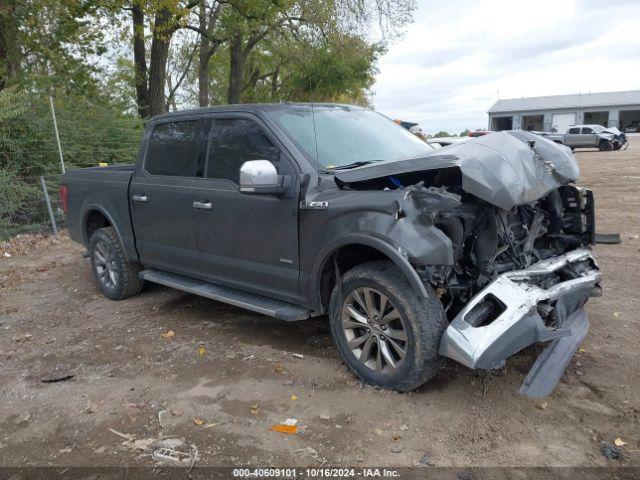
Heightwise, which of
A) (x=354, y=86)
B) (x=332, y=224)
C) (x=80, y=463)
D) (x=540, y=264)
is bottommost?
(x=80, y=463)

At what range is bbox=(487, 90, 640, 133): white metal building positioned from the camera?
5538 cm

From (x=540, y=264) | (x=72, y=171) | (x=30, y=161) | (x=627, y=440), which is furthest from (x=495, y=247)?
(x=30, y=161)

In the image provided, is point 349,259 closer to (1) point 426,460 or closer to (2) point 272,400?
(2) point 272,400

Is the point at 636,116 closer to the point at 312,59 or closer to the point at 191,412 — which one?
the point at 312,59

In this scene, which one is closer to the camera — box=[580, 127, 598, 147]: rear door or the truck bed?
the truck bed

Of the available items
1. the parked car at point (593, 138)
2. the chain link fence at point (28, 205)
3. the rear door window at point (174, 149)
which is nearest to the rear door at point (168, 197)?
the rear door window at point (174, 149)

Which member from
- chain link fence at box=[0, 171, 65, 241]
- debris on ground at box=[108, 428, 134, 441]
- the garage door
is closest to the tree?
chain link fence at box=[0, 171, 65, 241]

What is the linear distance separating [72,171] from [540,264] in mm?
5376

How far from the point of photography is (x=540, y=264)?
12.3ft

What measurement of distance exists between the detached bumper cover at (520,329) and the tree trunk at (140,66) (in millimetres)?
14895

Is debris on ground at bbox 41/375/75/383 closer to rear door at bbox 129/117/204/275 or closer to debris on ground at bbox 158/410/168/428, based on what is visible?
debris on ground at bbox 158/410/168/428

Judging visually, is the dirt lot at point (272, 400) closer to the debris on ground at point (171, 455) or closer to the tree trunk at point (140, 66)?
the debris on ground at point (171, 455)

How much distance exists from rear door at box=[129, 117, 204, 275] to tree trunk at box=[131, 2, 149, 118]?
11733 mm

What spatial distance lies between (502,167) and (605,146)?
30477 millimetres
